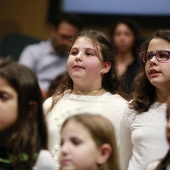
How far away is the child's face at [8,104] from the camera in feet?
5.57

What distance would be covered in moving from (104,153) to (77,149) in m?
0.10

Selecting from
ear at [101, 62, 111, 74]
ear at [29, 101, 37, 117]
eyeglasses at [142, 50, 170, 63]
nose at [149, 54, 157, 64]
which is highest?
eyeglasses at [142, 50, 170, 63]

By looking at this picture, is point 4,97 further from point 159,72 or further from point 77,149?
point 159,72

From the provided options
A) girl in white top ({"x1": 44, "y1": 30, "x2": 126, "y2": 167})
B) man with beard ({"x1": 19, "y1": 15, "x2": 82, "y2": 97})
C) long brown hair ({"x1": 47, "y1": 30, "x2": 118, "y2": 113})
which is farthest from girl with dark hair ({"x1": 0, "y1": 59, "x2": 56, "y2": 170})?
man with beard ({"x1": 19, "y1": 15, "x2": 82, "y2": 97})

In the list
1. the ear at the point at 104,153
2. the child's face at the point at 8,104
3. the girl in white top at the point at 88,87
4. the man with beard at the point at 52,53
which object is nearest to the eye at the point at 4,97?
the child's face at the point at 8,104

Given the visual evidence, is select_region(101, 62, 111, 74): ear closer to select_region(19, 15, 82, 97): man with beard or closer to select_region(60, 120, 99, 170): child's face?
select_region(60, 120, 99, 170): child's face

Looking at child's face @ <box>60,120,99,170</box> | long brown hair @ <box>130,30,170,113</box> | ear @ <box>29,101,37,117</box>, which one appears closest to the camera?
child's face @ <box>60,120,99,170</box>

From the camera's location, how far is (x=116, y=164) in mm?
1697

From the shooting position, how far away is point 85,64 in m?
2.23

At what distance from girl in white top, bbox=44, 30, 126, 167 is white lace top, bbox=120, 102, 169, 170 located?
0.06 metres

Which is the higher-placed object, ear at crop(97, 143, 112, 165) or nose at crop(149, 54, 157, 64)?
nose at crop(149, 54, 157, 64)

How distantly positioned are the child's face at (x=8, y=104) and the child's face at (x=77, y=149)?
0.56 feet

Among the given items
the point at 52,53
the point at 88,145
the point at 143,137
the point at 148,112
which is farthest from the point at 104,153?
the point at 52,53

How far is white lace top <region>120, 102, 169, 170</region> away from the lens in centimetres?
204
